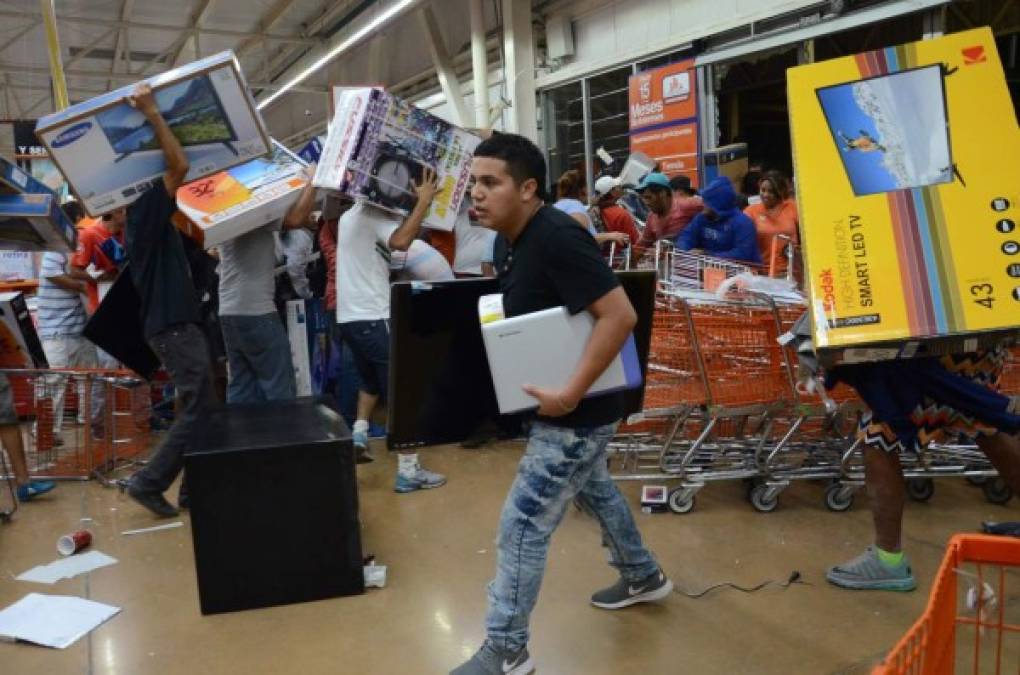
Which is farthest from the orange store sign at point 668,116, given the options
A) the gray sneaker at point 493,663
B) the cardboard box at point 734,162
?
the gray sneaker at point 493,663

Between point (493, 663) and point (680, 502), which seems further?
point (680, 502)

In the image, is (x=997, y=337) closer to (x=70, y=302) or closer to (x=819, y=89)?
(x=819, y=89)

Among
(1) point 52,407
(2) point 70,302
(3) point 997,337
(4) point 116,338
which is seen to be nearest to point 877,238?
(3) point 997,337

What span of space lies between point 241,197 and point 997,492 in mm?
3902

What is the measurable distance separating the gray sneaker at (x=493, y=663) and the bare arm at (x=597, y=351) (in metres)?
0.78

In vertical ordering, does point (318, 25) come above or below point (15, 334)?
above

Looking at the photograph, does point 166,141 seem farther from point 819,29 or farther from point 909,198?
point 819,29

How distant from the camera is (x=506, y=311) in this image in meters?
2.38

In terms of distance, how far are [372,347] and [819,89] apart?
2.58 meters

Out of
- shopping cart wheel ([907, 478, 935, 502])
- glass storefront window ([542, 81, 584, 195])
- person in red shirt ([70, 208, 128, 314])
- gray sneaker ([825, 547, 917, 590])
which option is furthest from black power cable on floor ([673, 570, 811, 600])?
glass storefront window ([542, 81, 584, 195])

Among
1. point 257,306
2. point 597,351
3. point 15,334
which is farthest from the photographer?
point 15,334

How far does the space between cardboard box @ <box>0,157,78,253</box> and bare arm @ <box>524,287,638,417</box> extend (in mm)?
3043

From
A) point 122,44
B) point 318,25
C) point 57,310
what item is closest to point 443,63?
point 318,25

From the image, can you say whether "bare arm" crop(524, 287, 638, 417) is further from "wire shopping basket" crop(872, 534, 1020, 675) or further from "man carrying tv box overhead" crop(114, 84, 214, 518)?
"man carrying tv box overhead" crop(114, 84, 214, 518)
